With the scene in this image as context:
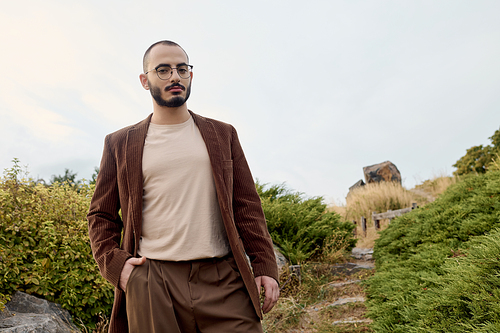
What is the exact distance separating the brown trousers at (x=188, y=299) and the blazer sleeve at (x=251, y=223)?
179 millimetres

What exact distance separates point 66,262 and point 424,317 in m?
4.10

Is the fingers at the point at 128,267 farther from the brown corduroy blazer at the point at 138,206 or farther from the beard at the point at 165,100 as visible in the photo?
the beard at the point at 165,100

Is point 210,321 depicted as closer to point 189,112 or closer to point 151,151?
point 151,151

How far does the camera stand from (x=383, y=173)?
21031 millimetres

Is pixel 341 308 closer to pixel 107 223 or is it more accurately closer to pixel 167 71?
pixel 107 223

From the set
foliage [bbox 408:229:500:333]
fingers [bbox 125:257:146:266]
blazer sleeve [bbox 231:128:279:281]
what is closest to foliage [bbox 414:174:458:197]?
foliage [bbox 408:229:500:333]

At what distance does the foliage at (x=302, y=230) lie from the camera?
7590 mm

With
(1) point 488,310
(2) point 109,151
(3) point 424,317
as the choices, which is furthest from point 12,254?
(1) point 488,310

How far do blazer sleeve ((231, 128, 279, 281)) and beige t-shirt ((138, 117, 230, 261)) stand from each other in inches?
5.7

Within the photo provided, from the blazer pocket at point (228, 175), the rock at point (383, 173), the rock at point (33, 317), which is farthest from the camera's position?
the rock at point (383, 173)

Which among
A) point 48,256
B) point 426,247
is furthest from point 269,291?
point 48,256

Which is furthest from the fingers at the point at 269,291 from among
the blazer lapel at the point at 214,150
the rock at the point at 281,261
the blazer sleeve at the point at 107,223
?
the rock at the point at 281,261

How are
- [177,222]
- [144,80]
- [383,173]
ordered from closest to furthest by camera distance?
[177,222]
[144,80]
[383,173]

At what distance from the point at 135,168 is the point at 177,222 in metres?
0.42
